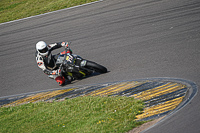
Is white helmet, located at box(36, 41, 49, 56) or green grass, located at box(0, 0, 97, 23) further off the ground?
green grass, located at box(0, 0, 97, 23)

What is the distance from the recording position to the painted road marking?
7.20 meters

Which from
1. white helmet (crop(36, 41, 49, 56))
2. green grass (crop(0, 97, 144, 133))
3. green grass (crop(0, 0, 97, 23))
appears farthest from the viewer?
green grass (crop(0, 0, 97, 23))

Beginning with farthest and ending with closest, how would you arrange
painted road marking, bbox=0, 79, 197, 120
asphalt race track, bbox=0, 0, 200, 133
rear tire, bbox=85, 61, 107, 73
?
rear tire, bbox=85, 61, 107, 73 < asphalt race track, bbox=0, 0, 200, 133 < painted road marking, bbox=0, 79, 197, 120

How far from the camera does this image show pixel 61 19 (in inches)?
641

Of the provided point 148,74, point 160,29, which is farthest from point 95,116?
point 160,29

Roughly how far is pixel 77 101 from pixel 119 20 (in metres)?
6.60

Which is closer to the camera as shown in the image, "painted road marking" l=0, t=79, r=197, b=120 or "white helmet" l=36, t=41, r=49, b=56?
"painted road marking" l=0, t=79, r=197, b=120

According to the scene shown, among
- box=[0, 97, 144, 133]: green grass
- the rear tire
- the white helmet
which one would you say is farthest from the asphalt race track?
the white helmet

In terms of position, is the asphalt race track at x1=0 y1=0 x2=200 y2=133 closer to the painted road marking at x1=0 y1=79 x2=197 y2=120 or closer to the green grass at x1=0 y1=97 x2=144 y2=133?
the painted road marking at x1=0 y1=79 x2=197 y2=120

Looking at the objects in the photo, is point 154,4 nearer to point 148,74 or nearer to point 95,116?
point 148,74

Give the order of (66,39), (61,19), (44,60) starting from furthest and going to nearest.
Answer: (61,19)
(66,39)
(44,60)

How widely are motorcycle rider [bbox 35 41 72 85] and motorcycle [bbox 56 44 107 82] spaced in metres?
0.19

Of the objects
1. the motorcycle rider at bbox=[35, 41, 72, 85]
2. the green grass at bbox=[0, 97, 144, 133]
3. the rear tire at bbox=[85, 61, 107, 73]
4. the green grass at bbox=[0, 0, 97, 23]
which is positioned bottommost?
the green grass at bbox=[0, 97, 144, 133]

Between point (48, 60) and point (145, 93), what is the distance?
3696 mm
